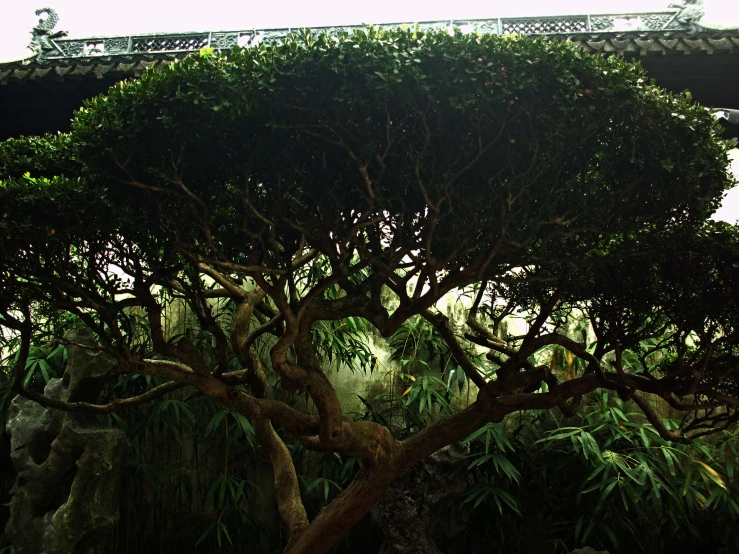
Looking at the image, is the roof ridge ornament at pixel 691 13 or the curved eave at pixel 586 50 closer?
the curved eave at pixel 586 50

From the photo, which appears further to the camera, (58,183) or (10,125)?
(10,125)

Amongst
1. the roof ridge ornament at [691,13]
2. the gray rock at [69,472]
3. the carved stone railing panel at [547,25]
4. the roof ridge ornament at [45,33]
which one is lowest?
the gray rock at [69,472]

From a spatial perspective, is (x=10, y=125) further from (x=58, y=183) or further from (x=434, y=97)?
(x=434, y=97)

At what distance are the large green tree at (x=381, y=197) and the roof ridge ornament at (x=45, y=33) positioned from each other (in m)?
2.66

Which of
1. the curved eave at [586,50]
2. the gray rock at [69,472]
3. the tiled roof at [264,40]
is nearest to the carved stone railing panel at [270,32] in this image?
the tiled roof at [264,40]

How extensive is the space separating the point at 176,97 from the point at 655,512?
4726 millimetres

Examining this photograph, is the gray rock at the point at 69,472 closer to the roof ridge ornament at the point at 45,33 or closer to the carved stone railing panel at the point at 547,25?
the roof ridge ornament at the point at 45,33

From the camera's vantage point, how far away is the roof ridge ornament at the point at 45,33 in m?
5.86

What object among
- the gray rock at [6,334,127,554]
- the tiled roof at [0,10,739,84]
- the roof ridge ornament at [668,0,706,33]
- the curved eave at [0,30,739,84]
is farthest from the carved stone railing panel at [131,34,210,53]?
the roof ridge ornament at [668,0,706,33]

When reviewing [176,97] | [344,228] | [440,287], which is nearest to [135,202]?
[176,97]

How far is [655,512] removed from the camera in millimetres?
5730

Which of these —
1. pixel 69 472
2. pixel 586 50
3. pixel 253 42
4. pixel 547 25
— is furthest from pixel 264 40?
pixel 69 472

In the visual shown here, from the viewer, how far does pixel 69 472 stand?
178 inches

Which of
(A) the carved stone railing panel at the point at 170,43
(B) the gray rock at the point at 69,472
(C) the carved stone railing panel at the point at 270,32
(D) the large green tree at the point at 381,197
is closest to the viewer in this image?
(D) the large green tree at the point at 381,197
